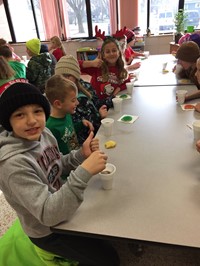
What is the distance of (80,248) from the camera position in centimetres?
108

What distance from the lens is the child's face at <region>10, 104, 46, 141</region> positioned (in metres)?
0.95

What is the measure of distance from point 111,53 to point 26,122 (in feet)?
5.07

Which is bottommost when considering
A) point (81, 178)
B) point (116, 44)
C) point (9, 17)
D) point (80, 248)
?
point (80, 248)

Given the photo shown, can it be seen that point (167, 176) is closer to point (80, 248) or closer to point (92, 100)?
point (80, 248)

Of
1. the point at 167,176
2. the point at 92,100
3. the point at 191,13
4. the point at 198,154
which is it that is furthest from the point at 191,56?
the point at 191,13

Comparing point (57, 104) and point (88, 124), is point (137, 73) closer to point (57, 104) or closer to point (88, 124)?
point (88, 124)

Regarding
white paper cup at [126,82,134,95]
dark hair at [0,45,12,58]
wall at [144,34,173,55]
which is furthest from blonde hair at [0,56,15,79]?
wall at [144,34,173,55]

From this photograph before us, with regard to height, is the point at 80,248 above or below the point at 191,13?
below

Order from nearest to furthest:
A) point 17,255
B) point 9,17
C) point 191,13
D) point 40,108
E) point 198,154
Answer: point 40,108, point 198,154, point 17,255, point 191,13, point 9,17

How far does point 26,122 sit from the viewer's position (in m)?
0.96

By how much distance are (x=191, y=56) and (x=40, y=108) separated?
1.84 meters

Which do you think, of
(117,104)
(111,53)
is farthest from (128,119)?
(111,53)

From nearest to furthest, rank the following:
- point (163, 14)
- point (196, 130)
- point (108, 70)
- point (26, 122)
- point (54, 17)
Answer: point (26, 122), point (196, 130), point (108, 70), point (163, 14), point (54, 17)

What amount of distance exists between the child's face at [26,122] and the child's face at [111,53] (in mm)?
1458
